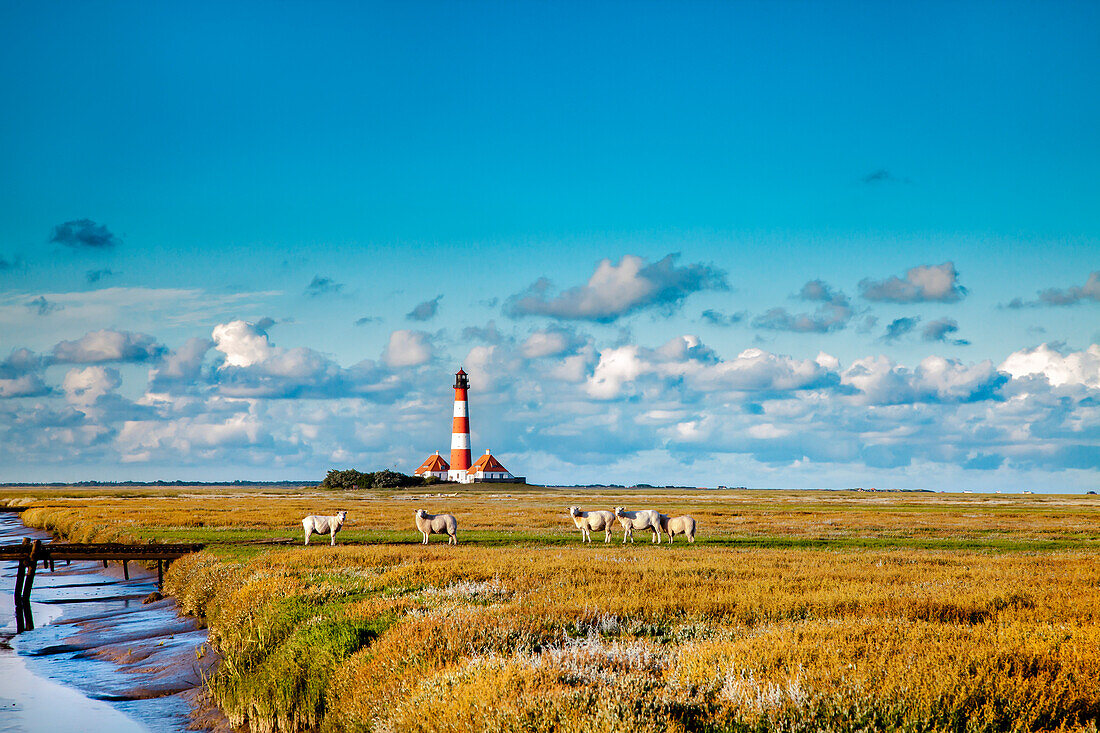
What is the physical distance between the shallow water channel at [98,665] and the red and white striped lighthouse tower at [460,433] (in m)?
90.6

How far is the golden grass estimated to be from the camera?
27.1ft

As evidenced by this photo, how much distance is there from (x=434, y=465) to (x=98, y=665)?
12981 centimetres

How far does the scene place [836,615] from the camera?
14.7 m

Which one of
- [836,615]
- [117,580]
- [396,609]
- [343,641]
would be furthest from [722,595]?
[117,580]

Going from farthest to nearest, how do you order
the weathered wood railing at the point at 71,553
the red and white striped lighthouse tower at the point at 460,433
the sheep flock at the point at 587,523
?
Result: the red and white striped lighthouse tower at the point at 460,433
the sheep flock at the point at 587,523
the weathered wood railing at the point at 71,553

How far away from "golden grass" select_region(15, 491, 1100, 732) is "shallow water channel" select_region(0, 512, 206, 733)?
1285 mm

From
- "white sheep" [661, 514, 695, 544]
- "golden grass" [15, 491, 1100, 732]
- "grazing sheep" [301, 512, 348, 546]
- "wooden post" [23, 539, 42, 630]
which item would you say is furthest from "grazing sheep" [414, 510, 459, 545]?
"wooden post" [23, 539, 42, 630]

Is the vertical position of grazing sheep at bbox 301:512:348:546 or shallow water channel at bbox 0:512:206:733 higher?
grazing sheep at bbox 301:512:348:546

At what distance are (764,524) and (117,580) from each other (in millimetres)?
37767

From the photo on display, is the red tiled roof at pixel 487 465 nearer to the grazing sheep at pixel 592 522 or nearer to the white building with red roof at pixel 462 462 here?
the white building with red roof at pixel 462 462

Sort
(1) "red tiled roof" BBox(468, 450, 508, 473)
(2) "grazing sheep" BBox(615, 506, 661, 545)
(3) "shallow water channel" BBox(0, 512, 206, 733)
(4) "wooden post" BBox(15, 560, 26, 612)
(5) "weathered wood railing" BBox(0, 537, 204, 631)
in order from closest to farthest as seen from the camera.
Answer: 1. (3) "shallow water channel" BBox(0, 512, 206, 733)
2. (4) "wooden post" BBox(15, 560, 26, 612)
3. (5) "weathered wood railing" BBox(0, 537, 204, 631)
4. (2) "grazing sheep" BBox(615, 506, 661, 545)
5. (1) "red tiled roof" BBox(468, 450, 508, 473)

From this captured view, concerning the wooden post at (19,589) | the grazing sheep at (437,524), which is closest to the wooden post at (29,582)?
the wooden post at (19,589)

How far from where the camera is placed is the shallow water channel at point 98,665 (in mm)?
15438

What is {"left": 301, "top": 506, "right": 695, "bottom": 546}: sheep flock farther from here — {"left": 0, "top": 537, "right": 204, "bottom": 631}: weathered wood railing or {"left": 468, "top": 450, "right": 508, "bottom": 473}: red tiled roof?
{"left": 468, "top": 450, "right": 508, "bottom": 473}: red tiled roof
